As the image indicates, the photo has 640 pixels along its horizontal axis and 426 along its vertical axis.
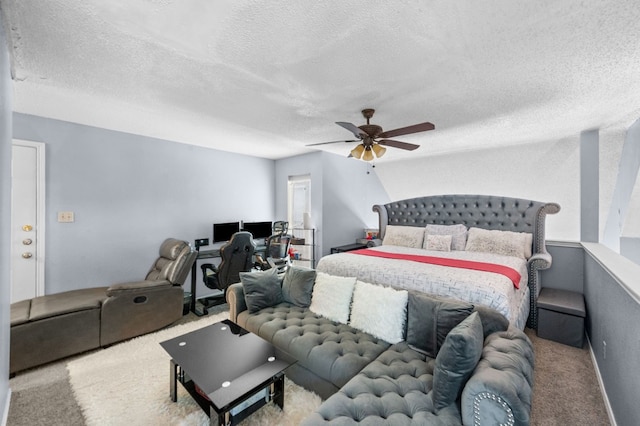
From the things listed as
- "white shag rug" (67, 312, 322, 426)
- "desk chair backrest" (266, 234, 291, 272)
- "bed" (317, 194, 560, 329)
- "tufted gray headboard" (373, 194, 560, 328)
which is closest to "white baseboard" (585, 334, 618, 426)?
"bed" (317, 194, 560, 329)

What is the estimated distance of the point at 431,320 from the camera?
1854 mm

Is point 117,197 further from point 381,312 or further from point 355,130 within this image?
point 381,312

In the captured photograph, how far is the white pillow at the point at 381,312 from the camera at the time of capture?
6.57ft

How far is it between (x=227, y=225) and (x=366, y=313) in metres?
3.12

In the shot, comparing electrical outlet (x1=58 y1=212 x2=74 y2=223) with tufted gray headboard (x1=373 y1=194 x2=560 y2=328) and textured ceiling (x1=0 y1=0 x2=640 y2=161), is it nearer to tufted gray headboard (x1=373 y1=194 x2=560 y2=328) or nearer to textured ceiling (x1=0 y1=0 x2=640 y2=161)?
textured ceiling (x1=0 y1=0 x2=640 y2=161)

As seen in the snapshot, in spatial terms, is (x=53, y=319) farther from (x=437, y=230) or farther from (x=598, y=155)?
(x=598, y=155)

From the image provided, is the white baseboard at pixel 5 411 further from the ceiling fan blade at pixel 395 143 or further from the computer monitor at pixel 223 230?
the ceiling fan blade at pixel 395 143

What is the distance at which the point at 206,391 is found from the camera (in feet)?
4.78

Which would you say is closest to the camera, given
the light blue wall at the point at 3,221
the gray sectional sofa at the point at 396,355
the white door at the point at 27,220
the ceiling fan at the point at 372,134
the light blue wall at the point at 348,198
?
the gray sectional sofa at the point at 396,355

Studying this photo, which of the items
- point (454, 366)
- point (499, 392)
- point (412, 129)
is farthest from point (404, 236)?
point (499, 392)

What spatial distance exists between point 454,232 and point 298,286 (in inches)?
110

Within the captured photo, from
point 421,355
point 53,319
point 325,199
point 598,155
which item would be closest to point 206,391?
point 421,355

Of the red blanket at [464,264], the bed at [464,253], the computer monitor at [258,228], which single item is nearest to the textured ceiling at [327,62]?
the bed at [464,253]

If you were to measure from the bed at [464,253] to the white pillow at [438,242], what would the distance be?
1 centimetres
